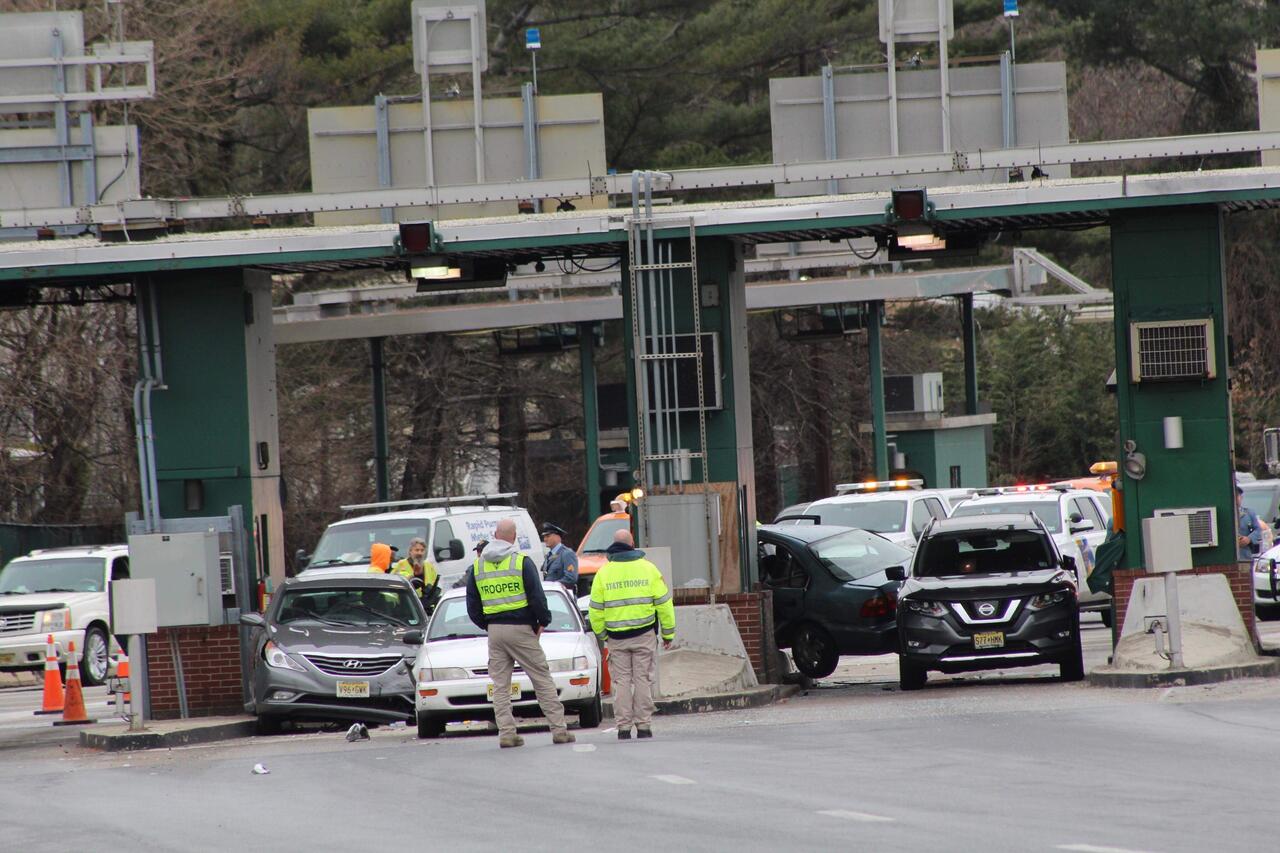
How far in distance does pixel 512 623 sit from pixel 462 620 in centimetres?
248

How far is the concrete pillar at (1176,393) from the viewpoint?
777 inches

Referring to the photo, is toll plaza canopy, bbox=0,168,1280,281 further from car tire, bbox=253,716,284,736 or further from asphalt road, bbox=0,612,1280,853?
asphalt road, bbox=0,612,1280,853

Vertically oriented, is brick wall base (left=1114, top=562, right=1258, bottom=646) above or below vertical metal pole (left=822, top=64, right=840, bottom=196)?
below

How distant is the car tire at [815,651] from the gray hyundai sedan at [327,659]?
4429 mm

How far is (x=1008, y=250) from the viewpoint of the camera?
4766cm

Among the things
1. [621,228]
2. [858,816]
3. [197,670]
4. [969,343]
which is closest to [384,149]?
[621,228]

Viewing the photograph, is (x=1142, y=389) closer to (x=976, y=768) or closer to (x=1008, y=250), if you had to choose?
(x=976, y=768)

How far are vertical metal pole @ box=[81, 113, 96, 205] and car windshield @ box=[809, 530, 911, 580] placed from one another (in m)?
9.42

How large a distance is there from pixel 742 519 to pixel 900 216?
3430mm

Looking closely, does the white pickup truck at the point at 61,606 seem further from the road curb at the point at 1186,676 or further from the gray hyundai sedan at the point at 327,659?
the road curb at the point at 1186,676

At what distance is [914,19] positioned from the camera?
22.8m

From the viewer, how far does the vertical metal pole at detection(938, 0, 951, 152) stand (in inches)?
879

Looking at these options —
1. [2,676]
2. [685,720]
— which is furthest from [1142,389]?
[2,676]

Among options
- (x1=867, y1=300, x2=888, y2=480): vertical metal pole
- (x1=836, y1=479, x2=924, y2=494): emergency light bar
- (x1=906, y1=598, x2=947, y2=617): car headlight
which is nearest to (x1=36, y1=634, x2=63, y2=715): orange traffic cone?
(x1=906, y1=598, x2=947, y2=617): car headlight
